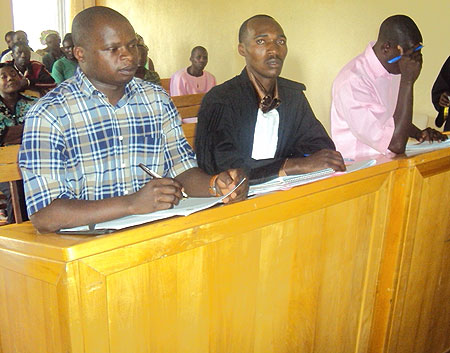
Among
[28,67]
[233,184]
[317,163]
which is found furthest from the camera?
[28,67]

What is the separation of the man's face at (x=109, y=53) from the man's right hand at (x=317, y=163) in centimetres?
71

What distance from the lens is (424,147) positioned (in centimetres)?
235

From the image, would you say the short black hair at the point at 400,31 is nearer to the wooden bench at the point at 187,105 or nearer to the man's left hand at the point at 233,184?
the man's left hand at the point at 233,184

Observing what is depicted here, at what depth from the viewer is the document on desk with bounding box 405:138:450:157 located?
2.24 meters

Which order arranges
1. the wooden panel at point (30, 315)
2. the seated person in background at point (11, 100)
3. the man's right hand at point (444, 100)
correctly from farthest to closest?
1. the man's right hand at point (444, 100)
2. the seated person in background at point (11, 100)
3. the wooden panel at point (30, 315)

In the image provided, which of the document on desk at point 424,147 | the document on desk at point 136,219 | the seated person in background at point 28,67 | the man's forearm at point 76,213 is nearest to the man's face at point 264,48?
the document on desk at point 424,147

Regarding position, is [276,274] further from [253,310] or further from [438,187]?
[438,187]

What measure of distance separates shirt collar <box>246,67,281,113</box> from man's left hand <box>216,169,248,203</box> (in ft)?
1.96

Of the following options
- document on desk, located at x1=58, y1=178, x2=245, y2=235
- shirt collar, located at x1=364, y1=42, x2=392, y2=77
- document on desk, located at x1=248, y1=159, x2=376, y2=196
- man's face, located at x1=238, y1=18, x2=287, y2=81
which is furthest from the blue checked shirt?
shirt collar, located at x1=364, y1=42, x2=392, y2=77

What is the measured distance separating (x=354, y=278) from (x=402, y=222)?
303 millimetres

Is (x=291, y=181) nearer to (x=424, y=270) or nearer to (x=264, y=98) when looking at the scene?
(x=264, y=98)

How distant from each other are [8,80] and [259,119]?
217 centimetres

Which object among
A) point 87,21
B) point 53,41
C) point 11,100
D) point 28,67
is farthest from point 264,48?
point 53,41

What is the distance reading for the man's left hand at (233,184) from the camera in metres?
1.57
